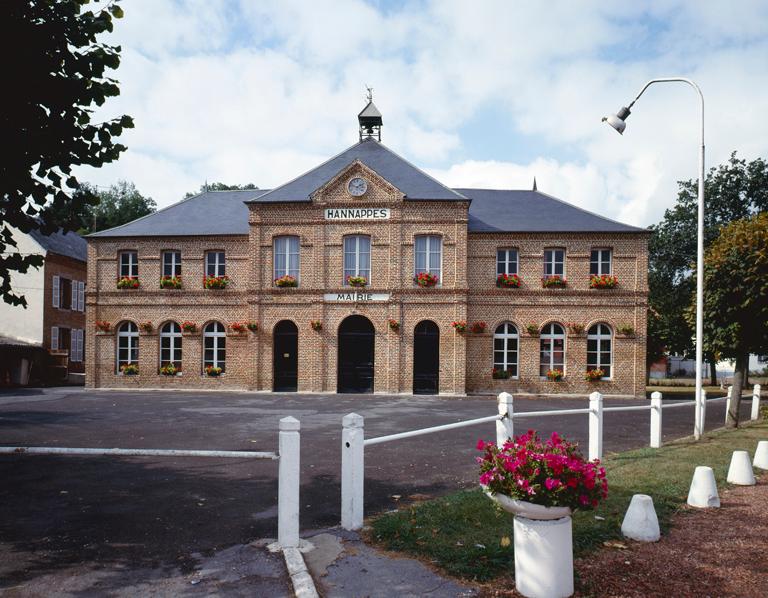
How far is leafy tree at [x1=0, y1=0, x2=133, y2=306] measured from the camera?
19.5 feet

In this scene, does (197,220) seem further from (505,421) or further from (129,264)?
(505,421)

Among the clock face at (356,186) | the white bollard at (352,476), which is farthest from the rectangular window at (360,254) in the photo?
the white bollard at (352,476)

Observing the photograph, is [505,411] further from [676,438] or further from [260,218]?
[260,218]

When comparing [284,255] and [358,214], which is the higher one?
[358,214]

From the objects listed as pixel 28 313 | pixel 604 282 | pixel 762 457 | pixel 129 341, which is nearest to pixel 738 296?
pixel 762 457

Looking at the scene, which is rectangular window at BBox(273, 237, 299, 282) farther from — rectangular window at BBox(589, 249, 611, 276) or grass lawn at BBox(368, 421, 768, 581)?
grass lawn at BBox(368, 421, 768, 581)

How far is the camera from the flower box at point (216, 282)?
24.5 metres

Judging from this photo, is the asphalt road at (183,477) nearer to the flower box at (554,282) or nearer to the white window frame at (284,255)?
the flower box at (554,282)

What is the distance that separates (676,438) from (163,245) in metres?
21.0

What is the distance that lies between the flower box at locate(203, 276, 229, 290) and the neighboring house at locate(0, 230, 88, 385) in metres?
9.86

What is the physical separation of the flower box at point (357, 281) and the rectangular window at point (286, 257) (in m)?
2.32

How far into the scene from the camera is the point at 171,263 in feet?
82.8

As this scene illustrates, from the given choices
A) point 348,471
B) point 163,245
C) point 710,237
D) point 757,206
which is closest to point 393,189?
point 163,245

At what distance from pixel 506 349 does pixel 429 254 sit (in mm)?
5089
